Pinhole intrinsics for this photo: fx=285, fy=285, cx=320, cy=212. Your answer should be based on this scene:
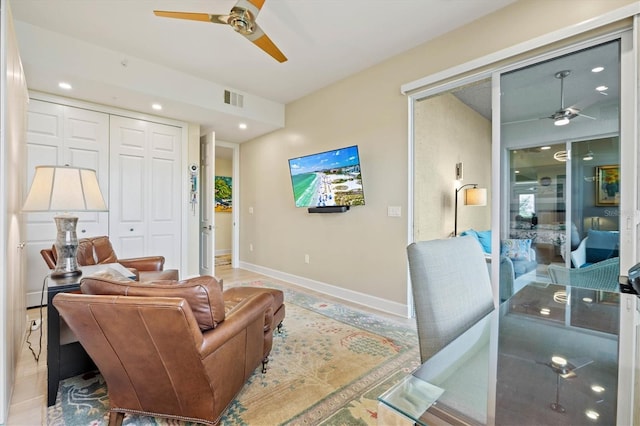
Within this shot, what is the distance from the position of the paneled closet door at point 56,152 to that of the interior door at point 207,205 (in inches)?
49.2

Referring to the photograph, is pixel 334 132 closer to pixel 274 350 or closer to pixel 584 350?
pixel 274 350

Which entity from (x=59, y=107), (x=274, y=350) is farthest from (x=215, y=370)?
(x=59, y=107)

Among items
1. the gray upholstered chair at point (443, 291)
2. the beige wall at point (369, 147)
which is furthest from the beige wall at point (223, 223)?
the gray upholstered chair at point (443, 291)

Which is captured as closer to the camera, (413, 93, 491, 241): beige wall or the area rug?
the area rug

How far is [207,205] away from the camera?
4.48m

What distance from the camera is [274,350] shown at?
226 cm

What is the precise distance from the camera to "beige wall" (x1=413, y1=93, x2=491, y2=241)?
132 inches

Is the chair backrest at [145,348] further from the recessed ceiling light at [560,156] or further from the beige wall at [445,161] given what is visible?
the recessed ceiling light at [560,156]

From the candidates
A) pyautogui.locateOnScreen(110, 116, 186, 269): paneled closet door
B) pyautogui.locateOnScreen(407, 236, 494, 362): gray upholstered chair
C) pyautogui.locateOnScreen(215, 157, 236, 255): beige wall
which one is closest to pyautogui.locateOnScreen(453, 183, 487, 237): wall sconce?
pyautogui.locateOnScreen(407, 236, 494, 362): gray upholstered chair

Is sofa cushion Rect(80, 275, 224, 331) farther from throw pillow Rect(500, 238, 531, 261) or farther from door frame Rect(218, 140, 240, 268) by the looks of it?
door frame Rect(218, 140, 240, 268)

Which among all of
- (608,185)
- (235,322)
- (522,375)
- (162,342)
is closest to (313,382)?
(235,322)

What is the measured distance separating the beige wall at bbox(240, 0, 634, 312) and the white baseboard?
56 mm

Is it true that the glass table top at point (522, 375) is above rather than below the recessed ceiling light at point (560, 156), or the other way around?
below

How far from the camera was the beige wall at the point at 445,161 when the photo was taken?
3.36 m
